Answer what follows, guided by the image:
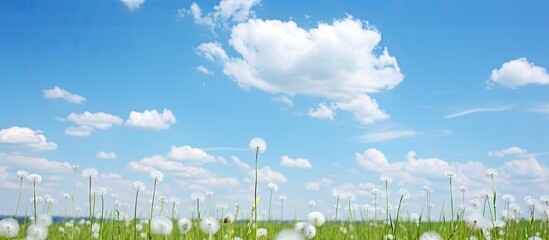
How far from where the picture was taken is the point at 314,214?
4328mm

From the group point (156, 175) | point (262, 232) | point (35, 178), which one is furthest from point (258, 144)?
point (35, 178)

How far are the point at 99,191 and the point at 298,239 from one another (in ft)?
8.86

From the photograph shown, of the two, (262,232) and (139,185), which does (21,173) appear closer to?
(139,185)

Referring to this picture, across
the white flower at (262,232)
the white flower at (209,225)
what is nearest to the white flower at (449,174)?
the white flower at (262,232)

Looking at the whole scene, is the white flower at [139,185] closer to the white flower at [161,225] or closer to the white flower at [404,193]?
the white flower at [161,225]

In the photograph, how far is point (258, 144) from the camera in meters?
4.01

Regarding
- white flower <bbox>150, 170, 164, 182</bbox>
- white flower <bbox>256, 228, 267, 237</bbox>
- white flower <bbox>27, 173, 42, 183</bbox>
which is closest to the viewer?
white flower <bbox>256, 228, 267, 237</bbox>

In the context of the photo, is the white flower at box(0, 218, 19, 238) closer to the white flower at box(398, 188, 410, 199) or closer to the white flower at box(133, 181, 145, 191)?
the white flower at box(133, 181, 145, 191)

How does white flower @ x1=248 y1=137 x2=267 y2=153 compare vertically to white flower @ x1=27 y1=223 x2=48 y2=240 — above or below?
above

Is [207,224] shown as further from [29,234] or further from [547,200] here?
[547,200]

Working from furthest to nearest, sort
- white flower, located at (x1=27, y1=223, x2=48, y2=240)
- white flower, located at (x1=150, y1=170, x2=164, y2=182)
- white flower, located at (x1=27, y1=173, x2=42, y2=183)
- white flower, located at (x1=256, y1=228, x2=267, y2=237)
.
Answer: white flower, located at (x1=27, y1=173, x2=42, y2=183), white flower, located at (x1=150, y1=170, x2=164, y2=182), white flower, located at (x1=27, y1=223, x2=48, y2=240), white flower, located at (x1=256, y1=228, x2=267, y2=237)

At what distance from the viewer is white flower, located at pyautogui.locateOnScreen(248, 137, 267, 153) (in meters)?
3.97

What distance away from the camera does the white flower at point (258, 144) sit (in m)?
3.97

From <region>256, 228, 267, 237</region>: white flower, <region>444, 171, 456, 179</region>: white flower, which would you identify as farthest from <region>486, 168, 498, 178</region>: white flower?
<region>256, 228, 267, 237</region>: white flower
